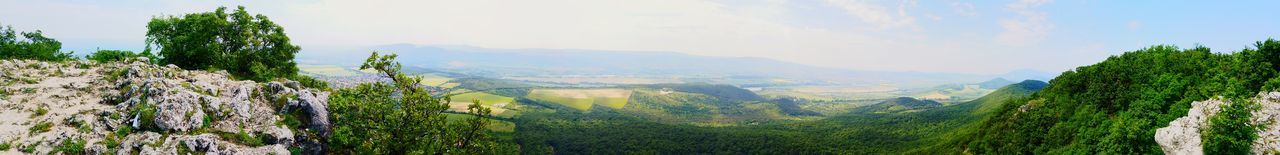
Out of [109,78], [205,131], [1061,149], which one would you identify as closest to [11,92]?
[109,78]

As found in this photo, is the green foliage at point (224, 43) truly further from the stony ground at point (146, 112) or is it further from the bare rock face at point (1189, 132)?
the bare rock face at point (1189, 132)

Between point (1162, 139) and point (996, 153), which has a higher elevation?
point (1162, 139)

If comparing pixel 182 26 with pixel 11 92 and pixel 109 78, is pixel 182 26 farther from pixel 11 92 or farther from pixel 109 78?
pixel 11 92

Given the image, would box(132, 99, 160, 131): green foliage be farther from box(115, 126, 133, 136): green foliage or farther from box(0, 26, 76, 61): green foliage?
box(0, 26, 76, 61): green foliage

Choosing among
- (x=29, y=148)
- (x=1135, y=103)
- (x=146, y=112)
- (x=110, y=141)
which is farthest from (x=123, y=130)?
(x=1135, y=103)

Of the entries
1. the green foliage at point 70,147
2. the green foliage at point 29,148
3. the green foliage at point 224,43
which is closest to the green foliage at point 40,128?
the green foliage at point 29,148

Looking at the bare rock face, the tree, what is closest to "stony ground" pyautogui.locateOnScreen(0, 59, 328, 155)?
the tree
